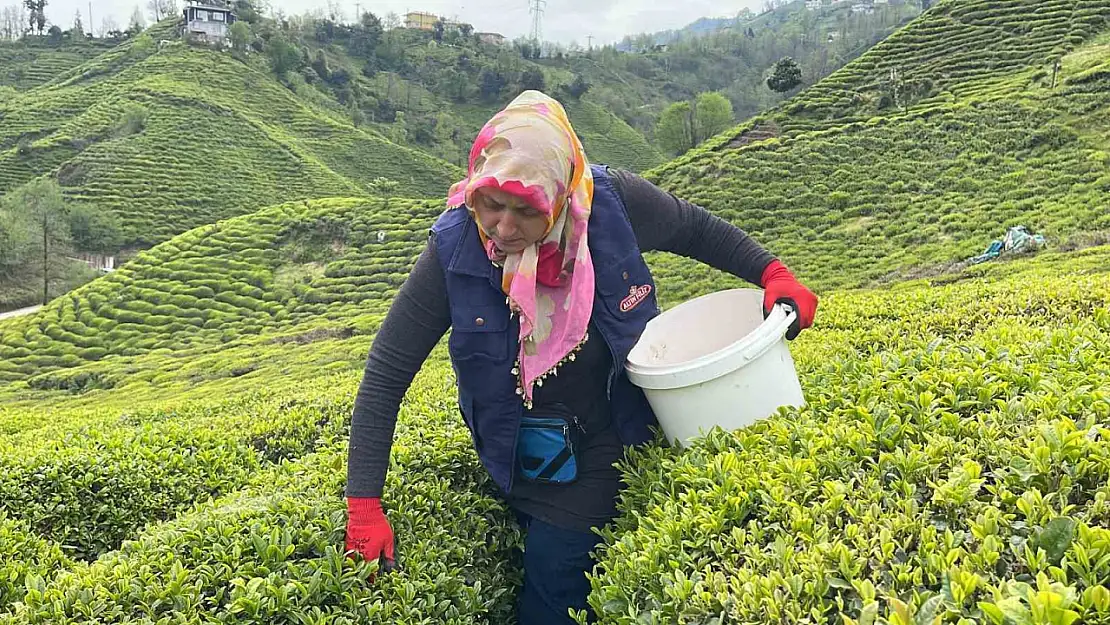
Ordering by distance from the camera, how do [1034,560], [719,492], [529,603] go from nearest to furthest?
[1034,560] → [719,492] → [529,603]

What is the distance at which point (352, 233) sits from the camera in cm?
2442

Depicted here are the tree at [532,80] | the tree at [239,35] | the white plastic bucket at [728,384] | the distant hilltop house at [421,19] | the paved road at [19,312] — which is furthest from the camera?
the distant hilltop house at [421,19]

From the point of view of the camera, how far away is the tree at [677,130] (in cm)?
3825

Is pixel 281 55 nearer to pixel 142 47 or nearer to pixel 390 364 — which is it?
pixel 142 47

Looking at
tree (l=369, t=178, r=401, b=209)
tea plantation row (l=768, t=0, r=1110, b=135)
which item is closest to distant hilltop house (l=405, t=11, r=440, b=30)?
tree (l=369, t=178, r=401, b=209)

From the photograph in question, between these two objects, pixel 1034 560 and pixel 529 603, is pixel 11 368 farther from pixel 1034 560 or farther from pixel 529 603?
pixel 1034 560

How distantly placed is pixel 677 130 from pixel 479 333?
37969 mm

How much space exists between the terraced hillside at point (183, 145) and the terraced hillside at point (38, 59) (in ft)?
16.9

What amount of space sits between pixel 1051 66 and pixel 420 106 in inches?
1753

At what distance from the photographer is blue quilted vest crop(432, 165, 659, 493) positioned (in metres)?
2.00

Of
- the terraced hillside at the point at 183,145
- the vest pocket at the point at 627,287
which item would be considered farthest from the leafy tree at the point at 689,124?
the vest pocket at the point at 627,287

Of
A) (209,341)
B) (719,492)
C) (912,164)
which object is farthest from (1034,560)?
(209,341)

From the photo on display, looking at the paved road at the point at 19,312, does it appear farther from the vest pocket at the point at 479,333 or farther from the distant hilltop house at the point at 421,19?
the distant hilltop house at the point at 421,19

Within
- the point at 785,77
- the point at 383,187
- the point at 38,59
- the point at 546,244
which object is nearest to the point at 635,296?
the point at 546,244
